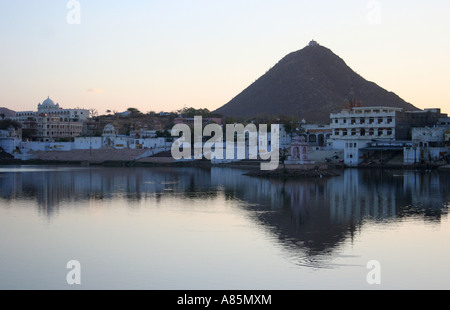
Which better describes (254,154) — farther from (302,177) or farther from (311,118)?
(311,118)

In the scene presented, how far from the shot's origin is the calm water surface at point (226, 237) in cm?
1217

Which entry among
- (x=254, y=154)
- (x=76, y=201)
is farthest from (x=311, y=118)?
(x=76, y=201)

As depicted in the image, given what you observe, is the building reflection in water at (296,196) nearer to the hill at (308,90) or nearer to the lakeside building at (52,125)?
the lakeside building at (52,125)

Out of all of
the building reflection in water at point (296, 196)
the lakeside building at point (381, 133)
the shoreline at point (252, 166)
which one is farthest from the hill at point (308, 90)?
the building reflection in water at point (296, 196)

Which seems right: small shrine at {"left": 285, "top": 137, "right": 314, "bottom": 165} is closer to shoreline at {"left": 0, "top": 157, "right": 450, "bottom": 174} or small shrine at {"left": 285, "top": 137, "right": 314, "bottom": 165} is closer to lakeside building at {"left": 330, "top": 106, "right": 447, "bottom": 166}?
shoreline at {"left": 0, "top": 157, "right": 450, "bottom": 174}

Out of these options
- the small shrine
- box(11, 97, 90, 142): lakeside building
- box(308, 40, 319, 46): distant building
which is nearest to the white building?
the small shrine

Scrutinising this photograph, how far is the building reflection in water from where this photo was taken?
1767 centimetres

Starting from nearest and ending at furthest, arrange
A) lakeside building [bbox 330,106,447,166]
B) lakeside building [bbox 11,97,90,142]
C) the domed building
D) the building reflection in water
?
the building reflection in water
lakeside building [bbox 330,106,447,166]
lakeside building [bbox 11,97,90,142]
the domed building

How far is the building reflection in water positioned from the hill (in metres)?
55.4

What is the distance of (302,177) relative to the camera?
3712cm

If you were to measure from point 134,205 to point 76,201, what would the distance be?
3.01 metres

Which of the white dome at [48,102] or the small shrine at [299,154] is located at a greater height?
the white dome at [48,102]

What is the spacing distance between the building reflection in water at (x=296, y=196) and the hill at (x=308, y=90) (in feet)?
182

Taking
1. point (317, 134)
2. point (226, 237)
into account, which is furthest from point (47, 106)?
point (226, 237)
